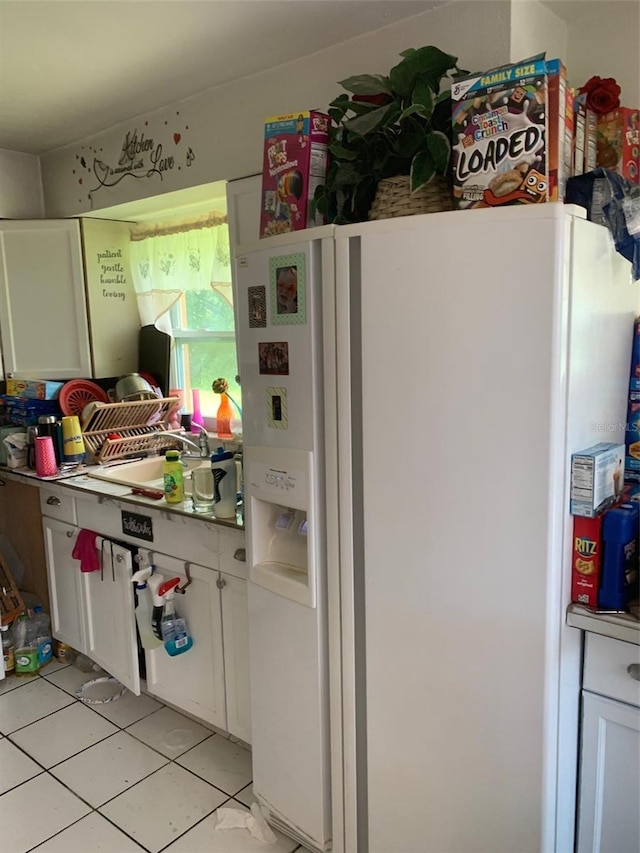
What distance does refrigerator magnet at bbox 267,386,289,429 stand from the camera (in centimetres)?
165

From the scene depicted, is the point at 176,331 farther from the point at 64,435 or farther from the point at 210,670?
the point at 210,670

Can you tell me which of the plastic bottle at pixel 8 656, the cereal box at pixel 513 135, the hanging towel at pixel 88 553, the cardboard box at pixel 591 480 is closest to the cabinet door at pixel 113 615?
the hanging towel at pixel 88 553

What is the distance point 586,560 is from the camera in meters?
1.39

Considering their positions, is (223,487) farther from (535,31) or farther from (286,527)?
(535,31)

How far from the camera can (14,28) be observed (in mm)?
1915

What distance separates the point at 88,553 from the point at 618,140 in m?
2.27

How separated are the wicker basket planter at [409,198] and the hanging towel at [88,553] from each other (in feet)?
5.79

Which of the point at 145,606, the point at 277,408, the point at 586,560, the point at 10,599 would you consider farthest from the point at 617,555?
the point at 10,599

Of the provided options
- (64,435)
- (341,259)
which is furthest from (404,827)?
(64,435)

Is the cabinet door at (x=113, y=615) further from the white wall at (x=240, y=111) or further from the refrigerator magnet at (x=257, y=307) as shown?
the white wall at (x=240, y=111)

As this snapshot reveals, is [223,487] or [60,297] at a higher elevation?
[60,297]

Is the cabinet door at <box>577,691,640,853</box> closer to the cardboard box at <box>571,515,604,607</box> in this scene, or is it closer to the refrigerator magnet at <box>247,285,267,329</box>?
the cardboard box at <box>571,515,604,607</box>

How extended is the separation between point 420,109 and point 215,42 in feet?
3.09

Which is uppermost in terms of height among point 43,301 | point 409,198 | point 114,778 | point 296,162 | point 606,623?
point 296,162
